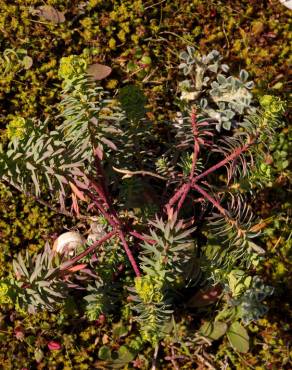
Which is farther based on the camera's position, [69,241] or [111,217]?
[69,241]

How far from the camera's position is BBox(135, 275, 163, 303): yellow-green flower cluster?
218 cm

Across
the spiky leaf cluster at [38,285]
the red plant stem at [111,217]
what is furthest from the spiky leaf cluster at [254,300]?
the spiky leaf cluster at [38,285]

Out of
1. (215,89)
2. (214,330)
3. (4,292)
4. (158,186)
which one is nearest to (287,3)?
(215,89)

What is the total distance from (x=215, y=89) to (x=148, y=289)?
1482 mm

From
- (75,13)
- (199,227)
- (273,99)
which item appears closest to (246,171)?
(273,99)

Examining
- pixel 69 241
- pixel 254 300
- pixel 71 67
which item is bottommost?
pixel 254 300

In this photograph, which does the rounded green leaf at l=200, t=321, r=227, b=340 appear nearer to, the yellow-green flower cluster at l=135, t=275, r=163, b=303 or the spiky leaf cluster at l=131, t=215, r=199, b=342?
the spiky leaf cluster at l=131, t=215, r=199, b=342

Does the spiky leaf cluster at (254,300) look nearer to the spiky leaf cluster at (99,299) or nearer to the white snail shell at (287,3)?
the spiky leaf cluster at (99,299)

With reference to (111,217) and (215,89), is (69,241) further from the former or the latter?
(215,89)

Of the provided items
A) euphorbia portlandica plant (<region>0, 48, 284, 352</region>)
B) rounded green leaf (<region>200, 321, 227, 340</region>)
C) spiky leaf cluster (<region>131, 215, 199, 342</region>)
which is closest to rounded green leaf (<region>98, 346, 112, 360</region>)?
euphorbia portlandica plant (<region>0, 48, 284, 352</region>)

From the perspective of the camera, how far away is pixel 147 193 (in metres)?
2.95

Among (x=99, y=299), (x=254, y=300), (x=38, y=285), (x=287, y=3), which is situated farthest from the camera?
(x=287, y=3)

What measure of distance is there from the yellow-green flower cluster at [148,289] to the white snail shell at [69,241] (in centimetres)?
84

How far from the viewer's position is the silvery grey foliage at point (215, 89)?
3.14 metres
